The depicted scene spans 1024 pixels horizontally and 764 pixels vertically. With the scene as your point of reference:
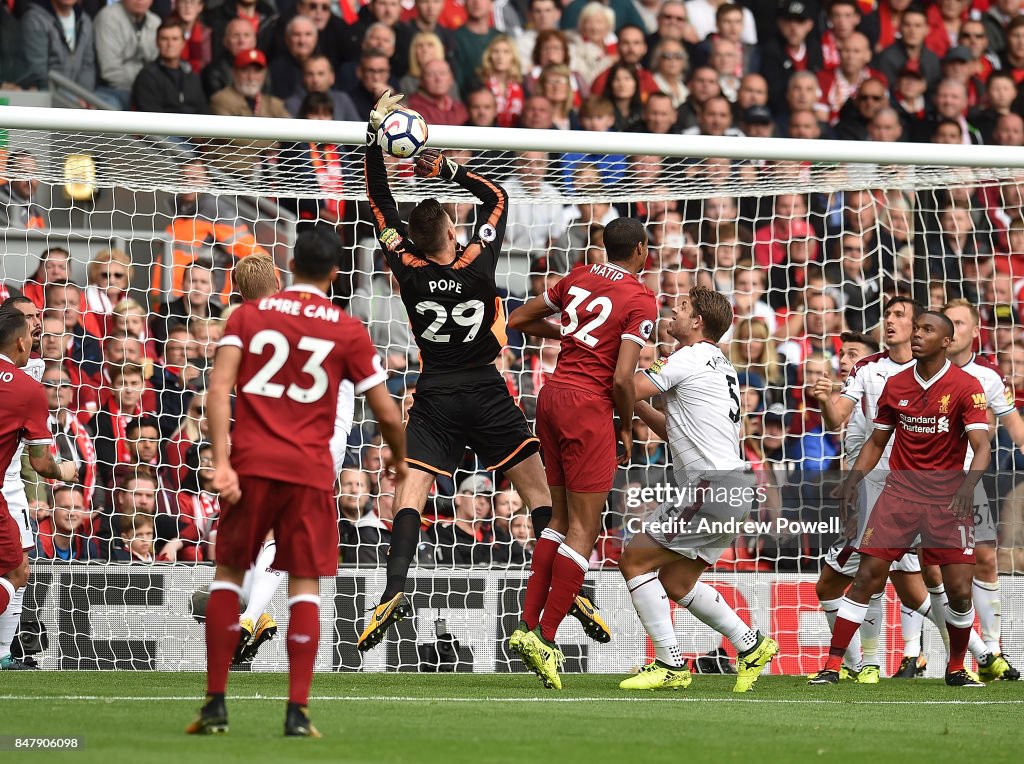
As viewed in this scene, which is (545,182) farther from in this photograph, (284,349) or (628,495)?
(284,349)

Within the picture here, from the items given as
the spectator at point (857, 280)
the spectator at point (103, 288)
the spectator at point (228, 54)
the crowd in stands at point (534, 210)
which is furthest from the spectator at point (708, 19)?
the spectator at point (103, 288)

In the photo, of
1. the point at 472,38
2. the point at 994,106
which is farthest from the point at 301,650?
the point at 994,106

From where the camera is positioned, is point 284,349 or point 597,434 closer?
point 284,349

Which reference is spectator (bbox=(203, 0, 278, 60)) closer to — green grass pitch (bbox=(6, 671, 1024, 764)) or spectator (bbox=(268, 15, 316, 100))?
spectator (bbox=(268, 15, 316, 100))

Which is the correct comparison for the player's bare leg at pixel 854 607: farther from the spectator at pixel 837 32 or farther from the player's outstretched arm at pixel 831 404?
the spectator at pixel 837 32

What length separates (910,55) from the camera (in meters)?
14.8

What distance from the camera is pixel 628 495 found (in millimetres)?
11023

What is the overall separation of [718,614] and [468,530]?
2.94 m

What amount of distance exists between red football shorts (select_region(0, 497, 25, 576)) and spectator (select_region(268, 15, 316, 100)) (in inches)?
245

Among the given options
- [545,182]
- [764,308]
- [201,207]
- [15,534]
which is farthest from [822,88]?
[15,534]

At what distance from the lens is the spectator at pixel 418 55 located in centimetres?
1283

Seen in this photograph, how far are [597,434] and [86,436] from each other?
14.1 ft

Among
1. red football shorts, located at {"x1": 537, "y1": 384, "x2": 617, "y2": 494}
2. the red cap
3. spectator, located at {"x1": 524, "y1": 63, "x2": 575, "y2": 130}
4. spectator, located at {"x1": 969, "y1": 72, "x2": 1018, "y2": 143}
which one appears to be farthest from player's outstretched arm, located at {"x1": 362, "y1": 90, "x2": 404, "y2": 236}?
spectator, located at {"x1": 969, "y1": 72, "x2": 1018, "y2": 143}

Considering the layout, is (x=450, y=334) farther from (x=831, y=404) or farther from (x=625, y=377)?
(x=831, y=404)
